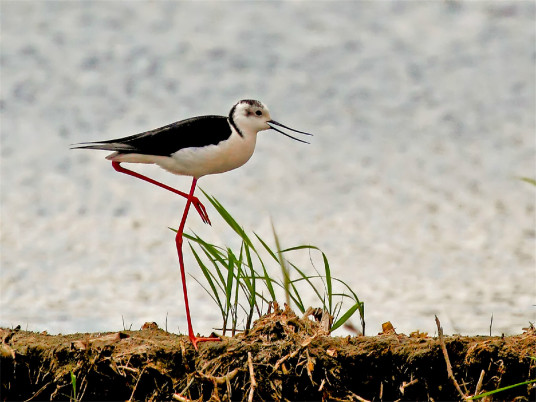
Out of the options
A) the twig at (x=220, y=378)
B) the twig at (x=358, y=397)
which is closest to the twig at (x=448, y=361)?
the twig at (x=358, y=397)

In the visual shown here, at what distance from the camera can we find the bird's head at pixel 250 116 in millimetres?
3848

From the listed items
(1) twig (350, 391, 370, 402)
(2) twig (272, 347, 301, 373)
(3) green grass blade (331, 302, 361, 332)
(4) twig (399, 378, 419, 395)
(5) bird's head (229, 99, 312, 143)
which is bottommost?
(1) twig (350, 391, 370, 402)

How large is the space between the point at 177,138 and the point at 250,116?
1.10 feet

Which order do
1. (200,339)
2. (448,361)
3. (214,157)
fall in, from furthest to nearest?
(214,157), (200,339), (448,361)

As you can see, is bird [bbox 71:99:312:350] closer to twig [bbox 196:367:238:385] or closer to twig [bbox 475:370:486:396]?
twig [bbox 196:367:238:385]

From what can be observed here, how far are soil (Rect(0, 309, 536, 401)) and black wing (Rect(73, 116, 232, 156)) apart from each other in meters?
0.83

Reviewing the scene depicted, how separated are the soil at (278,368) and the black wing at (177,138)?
83cm

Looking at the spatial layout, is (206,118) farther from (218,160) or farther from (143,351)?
(143,351)

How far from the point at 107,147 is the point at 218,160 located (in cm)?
50

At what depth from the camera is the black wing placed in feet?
12.6

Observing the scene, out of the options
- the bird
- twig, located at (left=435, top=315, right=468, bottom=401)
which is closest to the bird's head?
the bird

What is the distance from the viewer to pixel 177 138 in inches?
152

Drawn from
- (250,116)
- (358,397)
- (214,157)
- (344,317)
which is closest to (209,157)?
(214,157)

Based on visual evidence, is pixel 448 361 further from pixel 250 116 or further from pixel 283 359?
pixel 250 116
